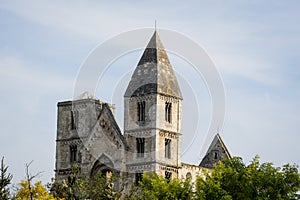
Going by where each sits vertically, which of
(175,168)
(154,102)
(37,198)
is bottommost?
(37,198)

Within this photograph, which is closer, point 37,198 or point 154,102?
point 37,198

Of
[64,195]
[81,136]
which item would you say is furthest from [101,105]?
[64,195]

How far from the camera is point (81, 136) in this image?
90750 millimetres

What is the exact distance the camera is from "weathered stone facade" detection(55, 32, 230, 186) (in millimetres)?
84438

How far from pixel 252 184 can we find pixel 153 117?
67.8ft

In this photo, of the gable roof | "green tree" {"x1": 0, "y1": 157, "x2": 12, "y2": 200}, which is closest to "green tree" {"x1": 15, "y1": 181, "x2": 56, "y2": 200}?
"green tree" {"x1": 0, "y1": 157, "x2": 12, "y2": 200}

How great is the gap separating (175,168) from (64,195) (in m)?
18.7

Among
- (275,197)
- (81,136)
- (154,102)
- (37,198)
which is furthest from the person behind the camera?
(81,136)

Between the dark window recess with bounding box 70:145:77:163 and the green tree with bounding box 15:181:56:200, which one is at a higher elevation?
the dark window recess with bounding box 70:145:77:163

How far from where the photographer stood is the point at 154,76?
85.9m

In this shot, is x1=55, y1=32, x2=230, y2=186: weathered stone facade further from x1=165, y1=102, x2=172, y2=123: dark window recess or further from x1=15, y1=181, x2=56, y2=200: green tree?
x1=15, y1=181, x2=56, y2=200: green tree

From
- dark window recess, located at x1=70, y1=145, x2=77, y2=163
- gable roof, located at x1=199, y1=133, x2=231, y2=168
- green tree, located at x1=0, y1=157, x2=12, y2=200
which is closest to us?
green tree, located at x1=0, y1=157, x2=12, y2=200

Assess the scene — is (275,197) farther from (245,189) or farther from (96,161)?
(96,161)

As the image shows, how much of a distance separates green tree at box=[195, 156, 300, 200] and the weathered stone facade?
57.3 feet
